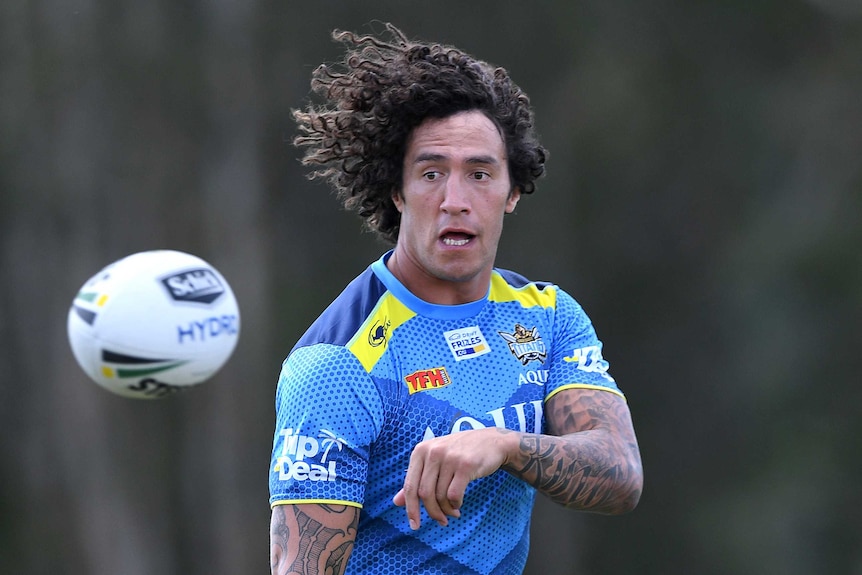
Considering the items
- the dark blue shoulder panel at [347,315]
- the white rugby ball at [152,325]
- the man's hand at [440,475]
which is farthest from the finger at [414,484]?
the white rugby ball at [152,325]

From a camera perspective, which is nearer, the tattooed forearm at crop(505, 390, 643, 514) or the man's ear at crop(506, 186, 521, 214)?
the tattooed forearm at crop(505, 390, 643, 514)

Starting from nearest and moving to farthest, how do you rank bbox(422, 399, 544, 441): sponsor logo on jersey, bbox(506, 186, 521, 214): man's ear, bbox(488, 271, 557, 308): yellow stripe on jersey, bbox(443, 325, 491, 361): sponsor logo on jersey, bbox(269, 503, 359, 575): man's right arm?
bbox(269, 503, 359, 575): man's right arm < bbox(422, 399, 544, 441): sponsor logo on jersey < bbox(443, 325, 491, 361): sponsor logo on jersey < bbox(488, 271, 557, 308): yellow stripe on jersey < bbox(506, 186, 521, 214): man's ear

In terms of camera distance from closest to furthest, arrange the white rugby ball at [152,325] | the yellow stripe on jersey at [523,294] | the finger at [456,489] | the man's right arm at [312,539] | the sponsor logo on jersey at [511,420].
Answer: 1. the finger at [456,489]
2. the man's right arm at [312,539]
3. the sponsor logo on jersey at [511,420]
4. the yellow stripe on jersey at [523,294]
5. the white rugby ball at [152,325]

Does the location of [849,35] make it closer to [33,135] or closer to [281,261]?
[281,261]

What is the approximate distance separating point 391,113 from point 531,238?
337 inches

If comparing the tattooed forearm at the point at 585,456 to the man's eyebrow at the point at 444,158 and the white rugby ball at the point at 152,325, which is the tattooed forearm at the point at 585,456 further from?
the white rugby ball at the point at 152,325

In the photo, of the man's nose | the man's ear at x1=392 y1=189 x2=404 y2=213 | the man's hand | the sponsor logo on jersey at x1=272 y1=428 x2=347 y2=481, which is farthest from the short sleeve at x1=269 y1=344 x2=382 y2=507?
the man's ear at x1=392 y1=189 x2=404 y2=213

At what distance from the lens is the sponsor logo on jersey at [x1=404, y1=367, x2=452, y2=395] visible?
140 inches

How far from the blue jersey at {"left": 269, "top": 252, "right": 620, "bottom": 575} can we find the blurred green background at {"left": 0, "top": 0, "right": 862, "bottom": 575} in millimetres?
8288

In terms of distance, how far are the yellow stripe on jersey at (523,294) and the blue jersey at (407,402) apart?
0.02 m

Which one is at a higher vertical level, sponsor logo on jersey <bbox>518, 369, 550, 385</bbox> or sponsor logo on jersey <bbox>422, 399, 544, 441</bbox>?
sponsor logo on jersey <bbox>518, 369, 550, 385</bbox>

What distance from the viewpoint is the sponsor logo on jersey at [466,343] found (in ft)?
12.1

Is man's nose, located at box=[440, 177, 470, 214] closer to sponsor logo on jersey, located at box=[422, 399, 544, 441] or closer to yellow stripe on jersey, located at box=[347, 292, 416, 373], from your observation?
yellow stripe on jersey, located at box=[347, 292, 416, 373]

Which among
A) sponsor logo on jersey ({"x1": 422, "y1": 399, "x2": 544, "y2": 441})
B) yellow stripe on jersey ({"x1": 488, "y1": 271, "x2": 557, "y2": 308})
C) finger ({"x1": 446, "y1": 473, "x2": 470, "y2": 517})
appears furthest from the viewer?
yellow stripe on jersey ({"x1": 488, "y1": 271, "x2": 557, "y2": 308})
